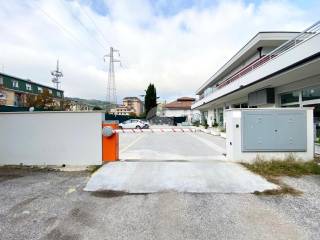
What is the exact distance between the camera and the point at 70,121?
8.27m

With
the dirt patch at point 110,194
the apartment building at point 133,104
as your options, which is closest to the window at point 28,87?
the dirt patch at point 110,194

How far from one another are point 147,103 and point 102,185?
67.6 metres

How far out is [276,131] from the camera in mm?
8078

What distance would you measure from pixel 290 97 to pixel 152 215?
1148cm

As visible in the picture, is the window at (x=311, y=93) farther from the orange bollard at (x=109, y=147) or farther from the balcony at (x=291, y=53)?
the orange bollard at (x=109, y=147)

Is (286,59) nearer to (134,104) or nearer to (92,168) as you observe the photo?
(92,168)

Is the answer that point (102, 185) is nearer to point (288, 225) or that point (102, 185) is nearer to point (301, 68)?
point (288, 225)

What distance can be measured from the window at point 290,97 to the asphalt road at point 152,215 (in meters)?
7.39

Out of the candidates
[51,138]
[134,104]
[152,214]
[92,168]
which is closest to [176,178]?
[152,214]

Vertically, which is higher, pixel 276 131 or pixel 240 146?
pixel 276 131

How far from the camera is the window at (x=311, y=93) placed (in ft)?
33.8

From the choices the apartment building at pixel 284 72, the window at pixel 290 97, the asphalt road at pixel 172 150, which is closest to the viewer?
the apartment building at pixel 284 72

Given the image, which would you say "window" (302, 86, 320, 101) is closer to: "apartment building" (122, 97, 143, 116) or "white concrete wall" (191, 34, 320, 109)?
"white concrete wall" (191, 34, 320, 109)

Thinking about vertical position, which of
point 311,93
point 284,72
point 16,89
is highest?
point 16,89
